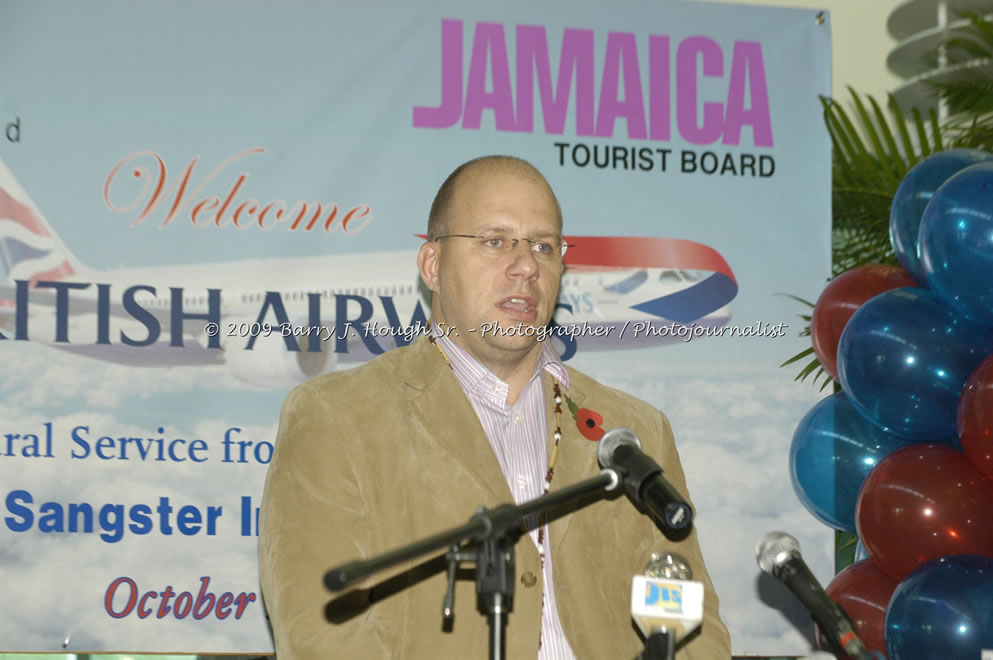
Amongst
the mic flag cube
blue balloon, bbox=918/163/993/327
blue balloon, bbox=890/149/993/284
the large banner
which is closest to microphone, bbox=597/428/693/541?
the mic flag cube

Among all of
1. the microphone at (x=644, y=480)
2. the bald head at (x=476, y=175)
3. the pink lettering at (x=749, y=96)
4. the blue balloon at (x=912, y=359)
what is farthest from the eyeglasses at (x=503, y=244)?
the pink lettering at (x=749, y=96)

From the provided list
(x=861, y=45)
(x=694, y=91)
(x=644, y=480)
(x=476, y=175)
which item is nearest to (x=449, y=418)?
(x=476, y=175)

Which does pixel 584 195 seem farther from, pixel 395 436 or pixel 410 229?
pixel 395 436

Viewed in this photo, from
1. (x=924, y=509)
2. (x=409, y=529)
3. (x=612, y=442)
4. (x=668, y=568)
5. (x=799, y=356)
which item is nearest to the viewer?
(x=668, y=568)

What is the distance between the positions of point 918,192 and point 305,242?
204 cm

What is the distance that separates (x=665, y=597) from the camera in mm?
1844

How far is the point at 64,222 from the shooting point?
11.8 ft

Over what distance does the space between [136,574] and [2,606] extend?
415 mm

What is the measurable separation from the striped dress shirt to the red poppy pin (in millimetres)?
81

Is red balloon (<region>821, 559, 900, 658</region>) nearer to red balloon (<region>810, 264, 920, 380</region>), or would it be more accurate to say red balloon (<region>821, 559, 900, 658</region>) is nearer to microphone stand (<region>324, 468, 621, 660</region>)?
red balloon (<region>810, 264, 920, 380</region>)

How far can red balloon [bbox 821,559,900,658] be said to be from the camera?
10.8 feet

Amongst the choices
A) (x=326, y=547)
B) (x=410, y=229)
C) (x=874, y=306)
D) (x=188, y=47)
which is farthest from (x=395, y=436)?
(x=188, y=47)

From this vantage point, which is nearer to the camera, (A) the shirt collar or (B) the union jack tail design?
(A) the shirt collar

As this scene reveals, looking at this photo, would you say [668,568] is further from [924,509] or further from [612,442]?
[924,509]
